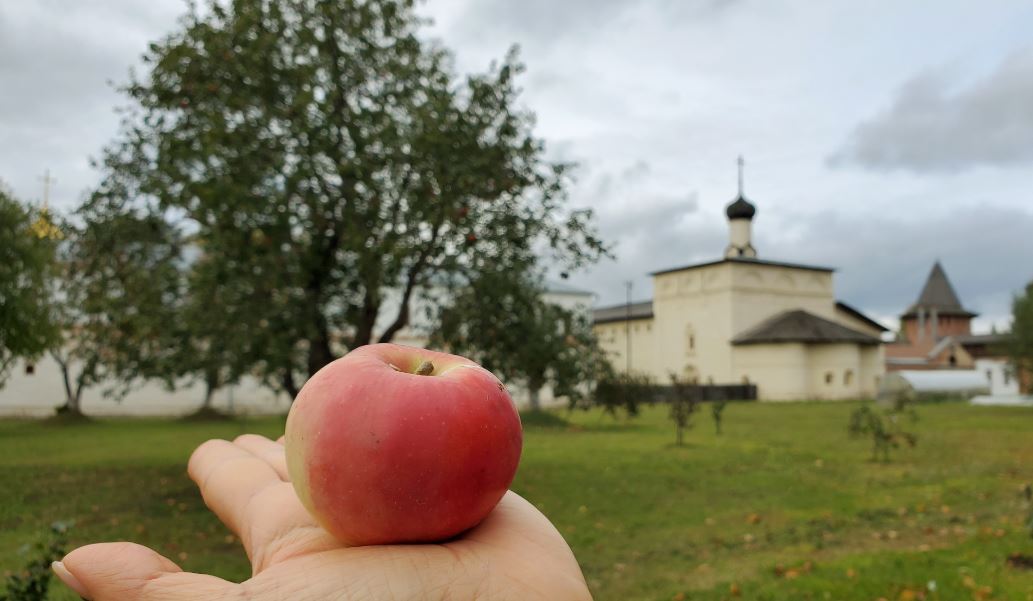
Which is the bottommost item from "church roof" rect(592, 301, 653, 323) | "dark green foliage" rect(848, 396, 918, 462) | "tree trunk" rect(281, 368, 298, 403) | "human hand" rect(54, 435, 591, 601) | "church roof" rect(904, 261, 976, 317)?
"dark green foliage" rect(848, 396, 918, 462)

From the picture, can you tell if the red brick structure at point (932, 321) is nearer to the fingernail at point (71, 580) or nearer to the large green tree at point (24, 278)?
the large green tree at point (24, 278)

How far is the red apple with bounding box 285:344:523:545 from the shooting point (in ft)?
5.11

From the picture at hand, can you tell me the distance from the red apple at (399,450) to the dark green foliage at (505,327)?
8.87 m

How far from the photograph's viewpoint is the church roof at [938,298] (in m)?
84.1

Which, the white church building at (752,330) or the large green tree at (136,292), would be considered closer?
the large green tree at (136,292)

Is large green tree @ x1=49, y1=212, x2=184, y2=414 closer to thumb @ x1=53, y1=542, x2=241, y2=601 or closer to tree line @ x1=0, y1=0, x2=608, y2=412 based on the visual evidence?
tree line @ x1=0, y1=0, x2=608, y2=412

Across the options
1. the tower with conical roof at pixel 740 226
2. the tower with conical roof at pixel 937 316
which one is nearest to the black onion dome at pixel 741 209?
the tower with conical roof at pixel 740 226

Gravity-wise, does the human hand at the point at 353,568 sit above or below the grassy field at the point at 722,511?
above

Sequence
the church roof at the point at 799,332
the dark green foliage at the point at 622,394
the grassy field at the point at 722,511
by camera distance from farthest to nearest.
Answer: the church roof at the point at 799,332 < the dark green foliage at the point at 622,394 < the grassy field at the point at 722,511

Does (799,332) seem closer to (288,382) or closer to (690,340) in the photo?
(690,340)

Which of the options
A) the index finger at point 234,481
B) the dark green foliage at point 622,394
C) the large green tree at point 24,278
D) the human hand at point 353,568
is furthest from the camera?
the dark green foliage at point 622,394

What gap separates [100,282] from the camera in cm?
1124

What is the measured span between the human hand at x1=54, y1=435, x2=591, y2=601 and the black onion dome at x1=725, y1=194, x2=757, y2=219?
61.7 metres

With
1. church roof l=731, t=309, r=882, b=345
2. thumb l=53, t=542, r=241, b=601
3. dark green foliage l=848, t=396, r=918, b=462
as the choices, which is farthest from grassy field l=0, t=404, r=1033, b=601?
church roof l=731, t=309, r=882, b=345
